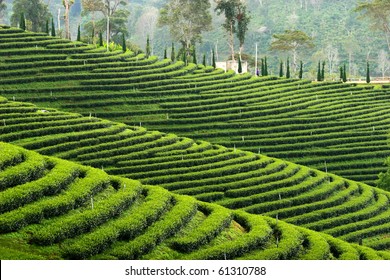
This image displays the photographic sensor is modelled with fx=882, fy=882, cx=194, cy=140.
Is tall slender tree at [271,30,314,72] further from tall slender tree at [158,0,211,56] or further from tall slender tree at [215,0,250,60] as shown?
tall slender tree at [215,0,250,60]

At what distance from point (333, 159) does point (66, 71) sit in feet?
58.1

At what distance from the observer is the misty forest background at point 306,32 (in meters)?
119

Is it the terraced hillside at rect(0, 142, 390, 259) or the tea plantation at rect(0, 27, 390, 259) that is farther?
the tea plantation at rect(0, 27, 390, 259)

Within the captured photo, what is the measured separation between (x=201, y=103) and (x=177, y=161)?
54.2ft

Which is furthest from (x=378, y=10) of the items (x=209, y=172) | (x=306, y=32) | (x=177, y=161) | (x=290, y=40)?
(x=209, y=172)

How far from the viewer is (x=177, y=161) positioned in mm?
39531

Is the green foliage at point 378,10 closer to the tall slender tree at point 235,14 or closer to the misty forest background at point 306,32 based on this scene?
the misty forest background at point 306,32

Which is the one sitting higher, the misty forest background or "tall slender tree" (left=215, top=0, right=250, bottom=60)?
"tall slender tree" (left=215, top=0, right=250, bottom=60)

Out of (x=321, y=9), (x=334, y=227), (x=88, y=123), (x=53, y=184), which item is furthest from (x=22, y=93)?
(x=321, y=9)

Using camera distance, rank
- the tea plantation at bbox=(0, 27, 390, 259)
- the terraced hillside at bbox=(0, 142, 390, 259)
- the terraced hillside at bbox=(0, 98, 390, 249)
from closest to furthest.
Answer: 1. the terraced hillside at bbox=(0, 142, 390, 259)
2. the tea plantation at bbox=(0, 27, 390, 259)
3. the terraced hillside at bbox=(0, 98, 390, 249)

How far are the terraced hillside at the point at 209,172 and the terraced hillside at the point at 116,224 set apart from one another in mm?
6447

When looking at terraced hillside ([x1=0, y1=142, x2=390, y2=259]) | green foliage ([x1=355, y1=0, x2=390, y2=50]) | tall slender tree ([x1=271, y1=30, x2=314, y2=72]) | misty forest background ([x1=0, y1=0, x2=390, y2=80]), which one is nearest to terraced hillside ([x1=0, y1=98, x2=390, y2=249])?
terraced hillside ([x1=0, y1=142, x2=390, y2=259])

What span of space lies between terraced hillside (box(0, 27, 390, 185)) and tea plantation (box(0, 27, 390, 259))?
0.10 meters

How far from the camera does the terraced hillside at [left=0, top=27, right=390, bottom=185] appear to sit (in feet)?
170
